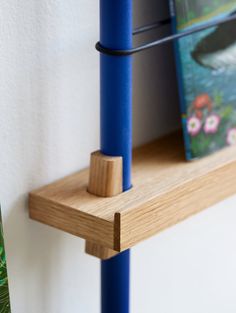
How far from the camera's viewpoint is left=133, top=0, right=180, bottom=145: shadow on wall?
821mm

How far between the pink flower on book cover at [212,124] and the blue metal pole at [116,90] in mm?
133

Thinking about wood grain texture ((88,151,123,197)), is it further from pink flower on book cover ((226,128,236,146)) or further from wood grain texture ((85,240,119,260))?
pink flower on book cover ((226,128,236,146))

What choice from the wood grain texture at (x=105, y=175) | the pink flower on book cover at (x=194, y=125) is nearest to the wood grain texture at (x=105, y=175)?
the wood grain texture at (x=105, y=175)

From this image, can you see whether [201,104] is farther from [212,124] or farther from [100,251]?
[100,251]

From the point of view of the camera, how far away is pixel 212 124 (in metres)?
0.84

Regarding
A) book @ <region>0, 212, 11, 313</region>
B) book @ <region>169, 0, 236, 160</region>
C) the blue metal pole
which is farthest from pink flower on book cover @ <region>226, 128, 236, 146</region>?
book @ <region>0, 212, 11, 313</region>

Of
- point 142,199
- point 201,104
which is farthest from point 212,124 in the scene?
point 142,199

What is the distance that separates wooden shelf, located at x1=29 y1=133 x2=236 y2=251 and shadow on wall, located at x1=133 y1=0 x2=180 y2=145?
0.04 metres

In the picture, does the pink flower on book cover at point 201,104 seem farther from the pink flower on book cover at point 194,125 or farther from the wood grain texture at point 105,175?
the wood grain texture at point 105,175

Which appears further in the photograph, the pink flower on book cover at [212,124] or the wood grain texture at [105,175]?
the pink flower on book cover at [212,124]

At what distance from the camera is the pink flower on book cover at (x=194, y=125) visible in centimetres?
81

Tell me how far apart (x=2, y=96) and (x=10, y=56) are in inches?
1.6

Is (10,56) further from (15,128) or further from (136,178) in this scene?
(136,178)

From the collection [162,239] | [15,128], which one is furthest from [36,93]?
[162,239]
